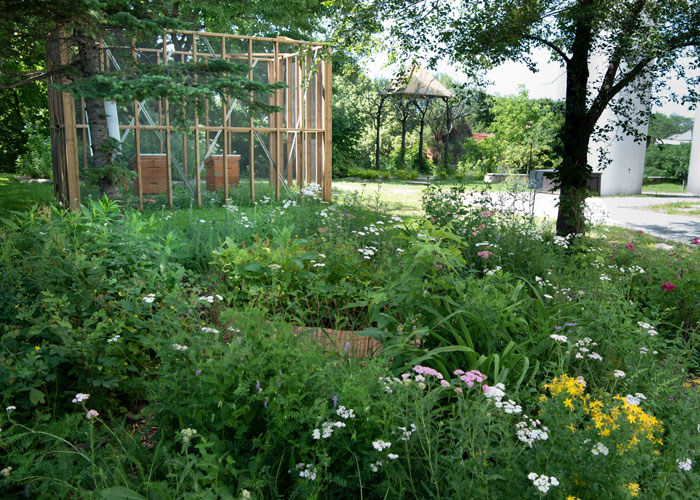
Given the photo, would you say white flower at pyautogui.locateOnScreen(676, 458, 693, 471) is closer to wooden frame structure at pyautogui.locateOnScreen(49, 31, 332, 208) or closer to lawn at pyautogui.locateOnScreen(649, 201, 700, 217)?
wooden frame structure at pyautogui.locateOnScreen(49, 31, 332, 208)

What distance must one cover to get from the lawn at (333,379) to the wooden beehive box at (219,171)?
6.88 metres

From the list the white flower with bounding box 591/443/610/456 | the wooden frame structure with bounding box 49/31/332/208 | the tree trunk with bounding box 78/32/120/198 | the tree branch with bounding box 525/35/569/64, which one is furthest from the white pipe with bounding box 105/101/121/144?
the white flower with bounding box 591/443/610/456

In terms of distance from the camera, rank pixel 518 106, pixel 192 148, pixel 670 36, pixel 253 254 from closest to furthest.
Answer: pixel 253 254, pixel 670 36, pixel 192 148, pixel 518 106

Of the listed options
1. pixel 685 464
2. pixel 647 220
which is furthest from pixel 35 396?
pixel 647 220

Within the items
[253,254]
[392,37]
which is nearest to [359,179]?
[392,37]

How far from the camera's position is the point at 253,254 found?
3777 millimetres

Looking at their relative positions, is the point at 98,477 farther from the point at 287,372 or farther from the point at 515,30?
the point at 515,30

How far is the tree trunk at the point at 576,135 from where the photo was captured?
5918mm

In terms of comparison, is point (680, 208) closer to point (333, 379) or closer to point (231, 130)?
point (231, 130)

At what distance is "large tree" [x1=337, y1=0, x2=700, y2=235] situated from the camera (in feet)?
18.2

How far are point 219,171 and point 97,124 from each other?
14.3 feet

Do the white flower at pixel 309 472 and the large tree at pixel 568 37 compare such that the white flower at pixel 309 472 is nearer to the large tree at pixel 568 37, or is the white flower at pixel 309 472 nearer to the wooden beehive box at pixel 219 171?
the large tree at pixel 568 37

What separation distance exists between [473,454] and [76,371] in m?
2.04

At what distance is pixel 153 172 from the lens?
33.9 ft
